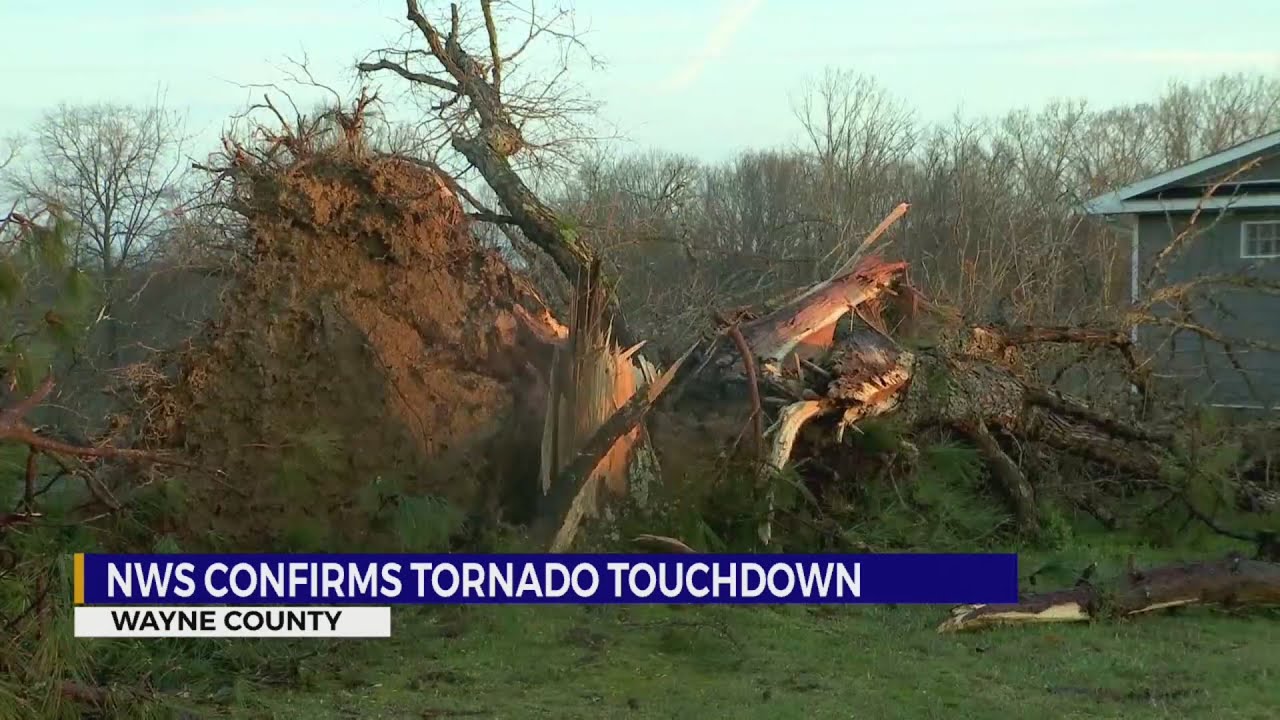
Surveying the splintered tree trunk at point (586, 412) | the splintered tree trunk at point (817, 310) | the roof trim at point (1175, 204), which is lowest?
the splintered tree trunk at point (586, 412)

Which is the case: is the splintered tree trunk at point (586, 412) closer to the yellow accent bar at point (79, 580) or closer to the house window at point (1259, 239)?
the yellow accent bar at point (79, 580)

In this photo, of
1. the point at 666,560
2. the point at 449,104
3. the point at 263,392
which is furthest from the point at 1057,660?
the point at 449,104

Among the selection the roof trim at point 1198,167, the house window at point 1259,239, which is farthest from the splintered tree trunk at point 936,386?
the house window at point 1259,239

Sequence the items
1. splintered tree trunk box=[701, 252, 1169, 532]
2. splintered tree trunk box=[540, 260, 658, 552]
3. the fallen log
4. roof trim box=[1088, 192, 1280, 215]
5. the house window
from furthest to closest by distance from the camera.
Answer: the house window → roof trim box=[1088, 192, 1280, 215] → splintered tree trunk box=[701, 252, 1169, 532] → splintered tree trunk box=[540, 260, 658, 552] → the fallen log

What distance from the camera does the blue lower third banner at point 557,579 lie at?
6.16 meters

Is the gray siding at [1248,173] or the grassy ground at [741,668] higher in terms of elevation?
the gray siding at [1248,173]

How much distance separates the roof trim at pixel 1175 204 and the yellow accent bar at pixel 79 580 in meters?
14.3

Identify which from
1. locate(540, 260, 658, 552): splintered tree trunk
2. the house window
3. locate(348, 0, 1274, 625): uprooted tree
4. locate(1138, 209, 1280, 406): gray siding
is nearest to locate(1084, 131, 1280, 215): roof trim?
locate(1138, 209, 1280, 406): gray siding

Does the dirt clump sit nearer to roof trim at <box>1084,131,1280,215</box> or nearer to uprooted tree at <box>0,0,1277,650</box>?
uprooted tree at <box>0,0,1277,650</box>

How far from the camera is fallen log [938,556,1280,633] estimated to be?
21.6ft

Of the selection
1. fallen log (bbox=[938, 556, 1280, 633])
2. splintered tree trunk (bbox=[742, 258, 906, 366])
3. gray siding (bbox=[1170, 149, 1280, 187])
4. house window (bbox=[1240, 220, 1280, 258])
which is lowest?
fallen log (bbox=[938, 556, 1280, 633])

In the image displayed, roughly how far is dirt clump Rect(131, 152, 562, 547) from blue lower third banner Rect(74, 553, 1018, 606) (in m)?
0.44

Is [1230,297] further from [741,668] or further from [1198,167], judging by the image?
[741,668]

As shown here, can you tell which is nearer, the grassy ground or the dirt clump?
the grassy ground
